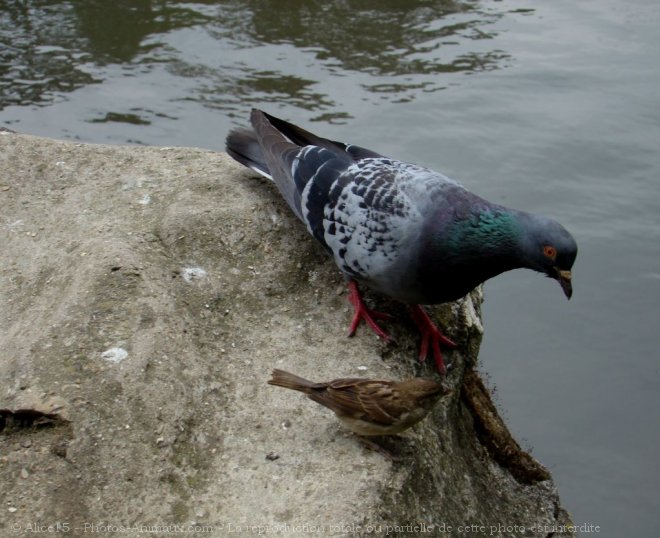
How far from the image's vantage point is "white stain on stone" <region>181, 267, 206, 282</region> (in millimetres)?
4680

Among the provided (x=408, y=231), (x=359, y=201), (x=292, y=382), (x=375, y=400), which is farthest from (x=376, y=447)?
(x=359, y=201)

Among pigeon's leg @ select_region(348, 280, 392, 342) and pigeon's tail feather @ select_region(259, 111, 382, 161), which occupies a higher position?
pigeon's tail feather @ select_region(259, 111, 382, 161)

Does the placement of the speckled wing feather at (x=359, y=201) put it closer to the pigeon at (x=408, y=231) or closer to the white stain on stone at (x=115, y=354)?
the pigeon at (x=408, y=231)

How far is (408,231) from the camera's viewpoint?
14.6ft

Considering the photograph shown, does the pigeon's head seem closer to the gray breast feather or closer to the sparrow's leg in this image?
the gray breast feather

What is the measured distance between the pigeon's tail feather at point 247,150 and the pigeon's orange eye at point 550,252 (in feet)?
6.44

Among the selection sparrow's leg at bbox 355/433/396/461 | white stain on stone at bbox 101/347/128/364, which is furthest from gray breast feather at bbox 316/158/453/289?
white stain on stone at bbox 101/347/128/364

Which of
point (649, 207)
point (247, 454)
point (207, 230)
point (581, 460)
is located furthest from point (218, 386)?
point (649, 207)

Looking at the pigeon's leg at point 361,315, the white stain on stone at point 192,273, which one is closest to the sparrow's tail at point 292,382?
the pigeon's leg at point 361,315

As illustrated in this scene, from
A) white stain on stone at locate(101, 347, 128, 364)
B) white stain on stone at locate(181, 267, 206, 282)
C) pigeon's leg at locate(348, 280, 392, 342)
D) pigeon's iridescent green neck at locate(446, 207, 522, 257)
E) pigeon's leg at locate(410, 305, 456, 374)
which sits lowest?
pigeon's leg at locate(410, 305, 456, 374)

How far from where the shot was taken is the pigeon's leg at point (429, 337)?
4590 mm

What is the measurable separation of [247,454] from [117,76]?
21.8 feet

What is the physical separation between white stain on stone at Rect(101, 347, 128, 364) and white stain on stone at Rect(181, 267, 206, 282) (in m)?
0.73

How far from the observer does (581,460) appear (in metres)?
5.97
